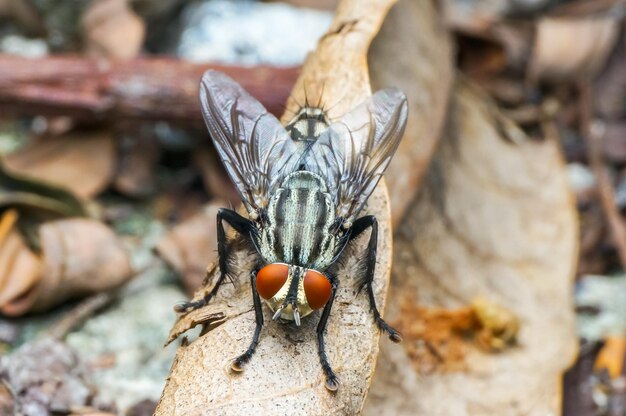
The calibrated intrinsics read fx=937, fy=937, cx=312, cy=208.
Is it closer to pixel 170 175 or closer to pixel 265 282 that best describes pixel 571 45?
pixel 170 175

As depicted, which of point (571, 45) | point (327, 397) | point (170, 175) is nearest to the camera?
point (327, 397)

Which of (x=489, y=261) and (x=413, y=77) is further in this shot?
(x=489, y=261)

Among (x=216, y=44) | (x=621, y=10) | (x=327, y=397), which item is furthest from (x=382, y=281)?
(x=621, y=10)

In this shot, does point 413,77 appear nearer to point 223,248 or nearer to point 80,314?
point 223,248

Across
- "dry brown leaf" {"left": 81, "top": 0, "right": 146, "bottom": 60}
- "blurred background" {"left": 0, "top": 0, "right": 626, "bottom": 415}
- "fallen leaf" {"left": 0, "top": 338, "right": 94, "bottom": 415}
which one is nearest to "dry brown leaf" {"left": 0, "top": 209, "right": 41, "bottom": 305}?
"blurred background" {"left": 0, "top": 0, "right": 626, "bottom": 415}

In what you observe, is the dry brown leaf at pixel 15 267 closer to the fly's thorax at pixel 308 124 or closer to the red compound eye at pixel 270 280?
the fly's thorax at pixel 308 124

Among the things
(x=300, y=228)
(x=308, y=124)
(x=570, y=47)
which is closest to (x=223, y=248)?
(x=300, y=228)

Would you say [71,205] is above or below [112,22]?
below
